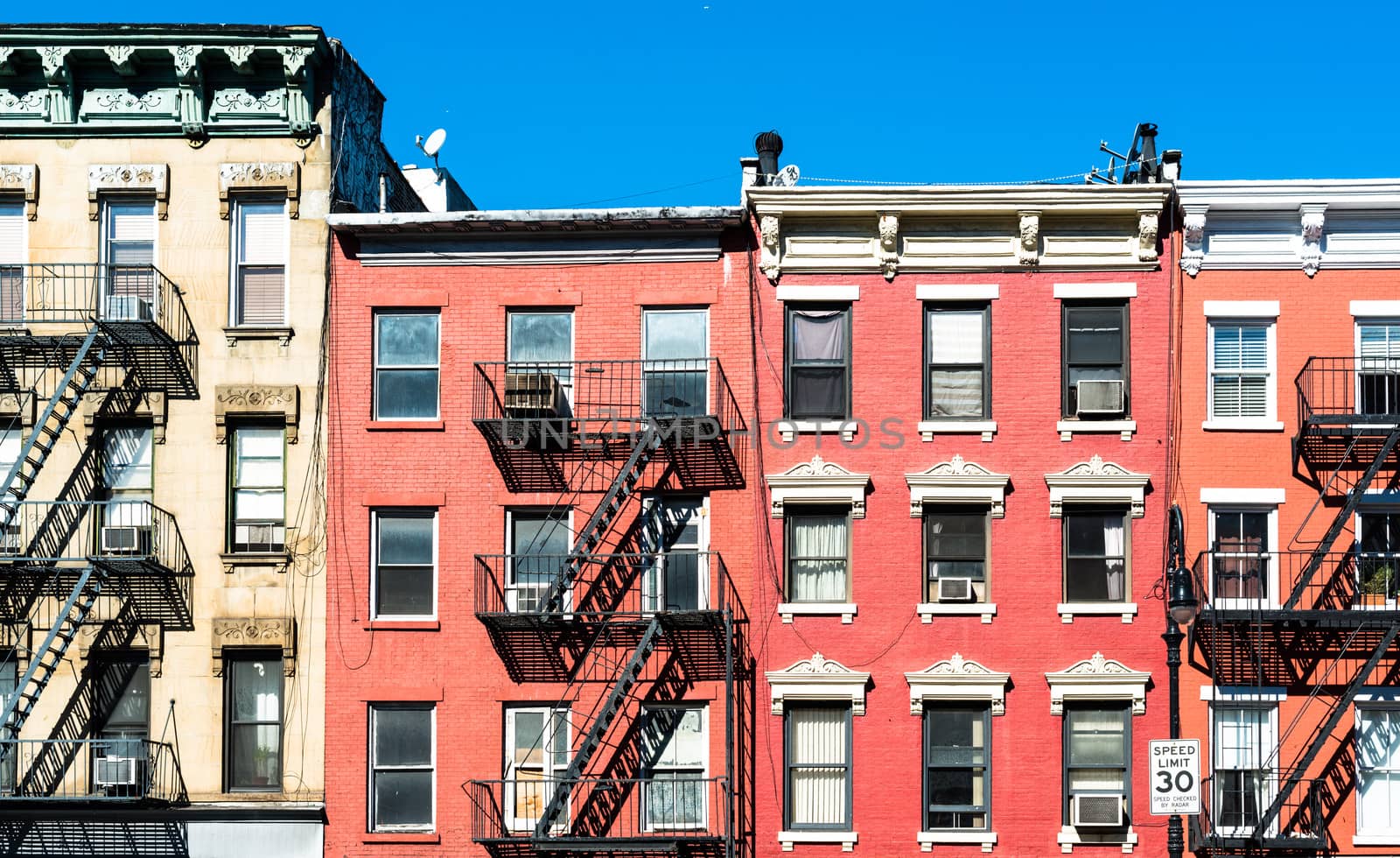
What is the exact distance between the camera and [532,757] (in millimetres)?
24016

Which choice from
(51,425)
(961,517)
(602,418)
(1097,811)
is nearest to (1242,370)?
(961,517)

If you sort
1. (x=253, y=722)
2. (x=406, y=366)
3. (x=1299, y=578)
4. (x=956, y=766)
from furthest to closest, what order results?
1. (x=406, y=366)
2. (x=253, y=722)
3. (x=956, y=766)
4. (x=1299, y=578)

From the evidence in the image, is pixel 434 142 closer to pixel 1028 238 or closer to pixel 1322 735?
pixel 1028 238

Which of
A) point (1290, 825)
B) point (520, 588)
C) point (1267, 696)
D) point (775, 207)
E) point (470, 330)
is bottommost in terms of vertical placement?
point (1290, 825)

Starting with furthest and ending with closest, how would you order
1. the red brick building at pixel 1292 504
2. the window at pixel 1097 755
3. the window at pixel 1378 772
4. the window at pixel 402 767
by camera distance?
the window at pixel 402 767
the window at pixel 1097 755
the window at pixel 1378 772
the red brick building at pixel 1292 504

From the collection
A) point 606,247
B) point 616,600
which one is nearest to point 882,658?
point 616,600

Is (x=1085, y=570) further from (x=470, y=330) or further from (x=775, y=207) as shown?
(x=470, y=330)

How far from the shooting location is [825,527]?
2428 centimetres

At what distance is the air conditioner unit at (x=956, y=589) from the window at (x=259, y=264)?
10.8 meters

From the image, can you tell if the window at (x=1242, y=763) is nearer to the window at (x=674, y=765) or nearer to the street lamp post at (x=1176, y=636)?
the street lamp post at (x=1176, y=636)

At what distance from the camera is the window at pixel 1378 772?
2323cm

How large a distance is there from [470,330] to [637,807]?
25.0 ft

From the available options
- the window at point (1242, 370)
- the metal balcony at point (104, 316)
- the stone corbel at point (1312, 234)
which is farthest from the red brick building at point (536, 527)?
the stone corbel at point (1312, 234)

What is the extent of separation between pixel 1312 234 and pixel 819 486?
8.20m
